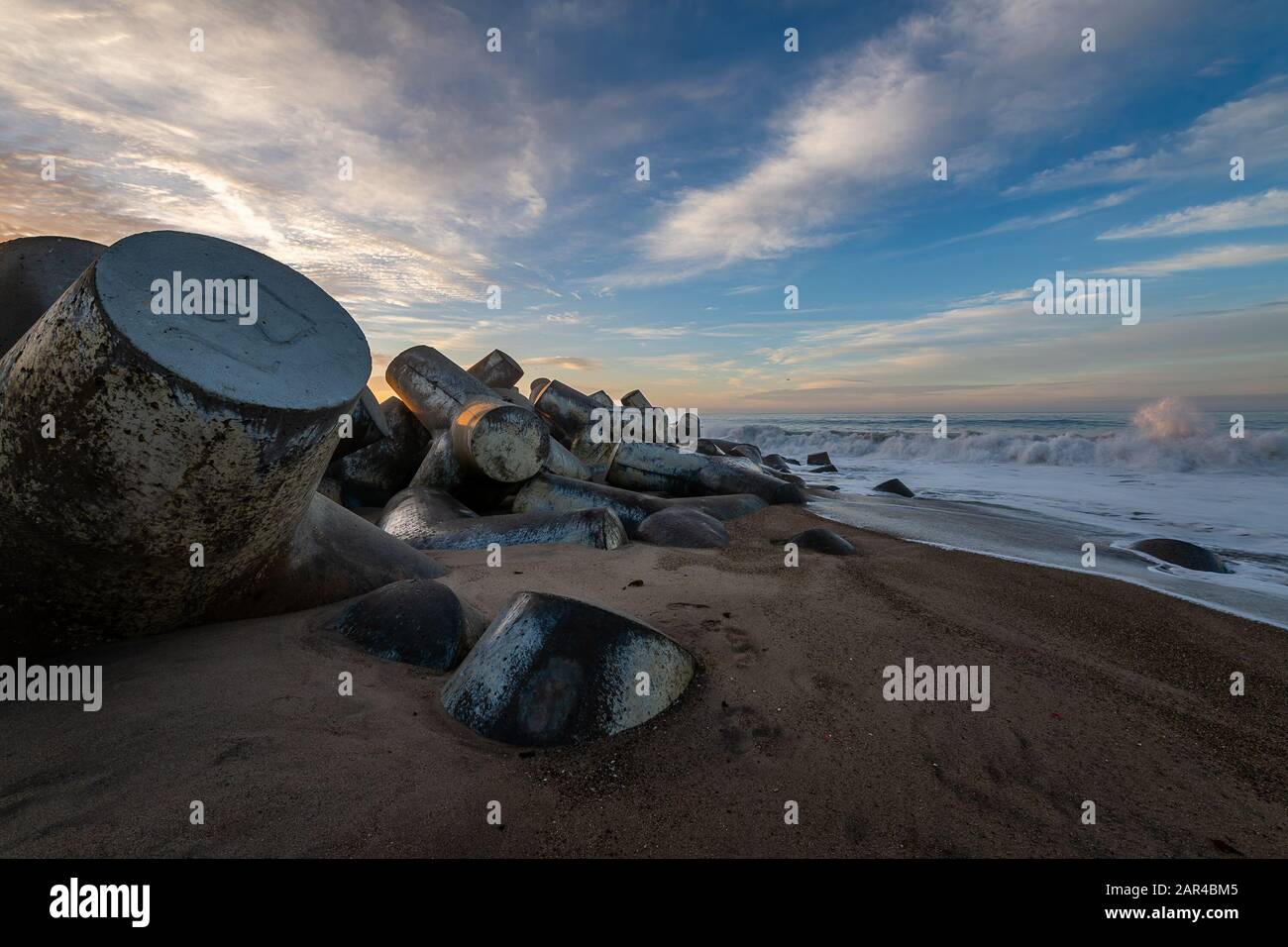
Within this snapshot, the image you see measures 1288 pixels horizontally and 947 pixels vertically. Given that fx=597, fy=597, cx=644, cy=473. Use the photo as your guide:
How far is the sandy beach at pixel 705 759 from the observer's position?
1747 millimetres

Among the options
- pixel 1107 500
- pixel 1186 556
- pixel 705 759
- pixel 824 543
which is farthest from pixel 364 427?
pixel 1107 500

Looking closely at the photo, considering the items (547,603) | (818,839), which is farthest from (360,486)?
(818,839)

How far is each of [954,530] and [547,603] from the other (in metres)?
6.35

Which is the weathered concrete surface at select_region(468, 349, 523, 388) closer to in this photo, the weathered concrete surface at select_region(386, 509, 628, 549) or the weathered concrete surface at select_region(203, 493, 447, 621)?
the weathered concrete surface at select_region(386, 509, 628, 549)

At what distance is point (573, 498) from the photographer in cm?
664

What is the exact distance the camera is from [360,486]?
7.86m

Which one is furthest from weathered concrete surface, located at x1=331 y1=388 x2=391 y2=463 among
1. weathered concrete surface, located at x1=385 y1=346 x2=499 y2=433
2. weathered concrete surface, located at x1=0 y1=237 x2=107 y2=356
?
weathered concrete surface, located at x1=0 y1=237 x2=107 y2=356

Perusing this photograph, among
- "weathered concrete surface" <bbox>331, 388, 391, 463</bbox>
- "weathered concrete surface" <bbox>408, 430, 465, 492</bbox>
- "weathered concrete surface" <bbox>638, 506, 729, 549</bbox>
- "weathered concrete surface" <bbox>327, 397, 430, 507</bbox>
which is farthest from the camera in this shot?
"weathered concrete surface" <bbox>327, 397, 430, 507</bbox>

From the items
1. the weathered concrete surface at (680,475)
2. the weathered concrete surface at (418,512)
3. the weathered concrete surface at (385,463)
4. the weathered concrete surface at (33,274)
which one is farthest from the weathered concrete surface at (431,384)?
the weathered concrete surface at (33,274)

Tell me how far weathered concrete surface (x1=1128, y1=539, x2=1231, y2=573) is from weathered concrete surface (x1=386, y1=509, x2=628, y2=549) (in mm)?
5366

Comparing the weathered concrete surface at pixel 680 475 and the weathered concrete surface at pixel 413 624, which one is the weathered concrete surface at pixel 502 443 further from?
the weathered concrete surface at pixel 413 624

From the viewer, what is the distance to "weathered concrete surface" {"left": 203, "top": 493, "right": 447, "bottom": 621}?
3.12 metres
